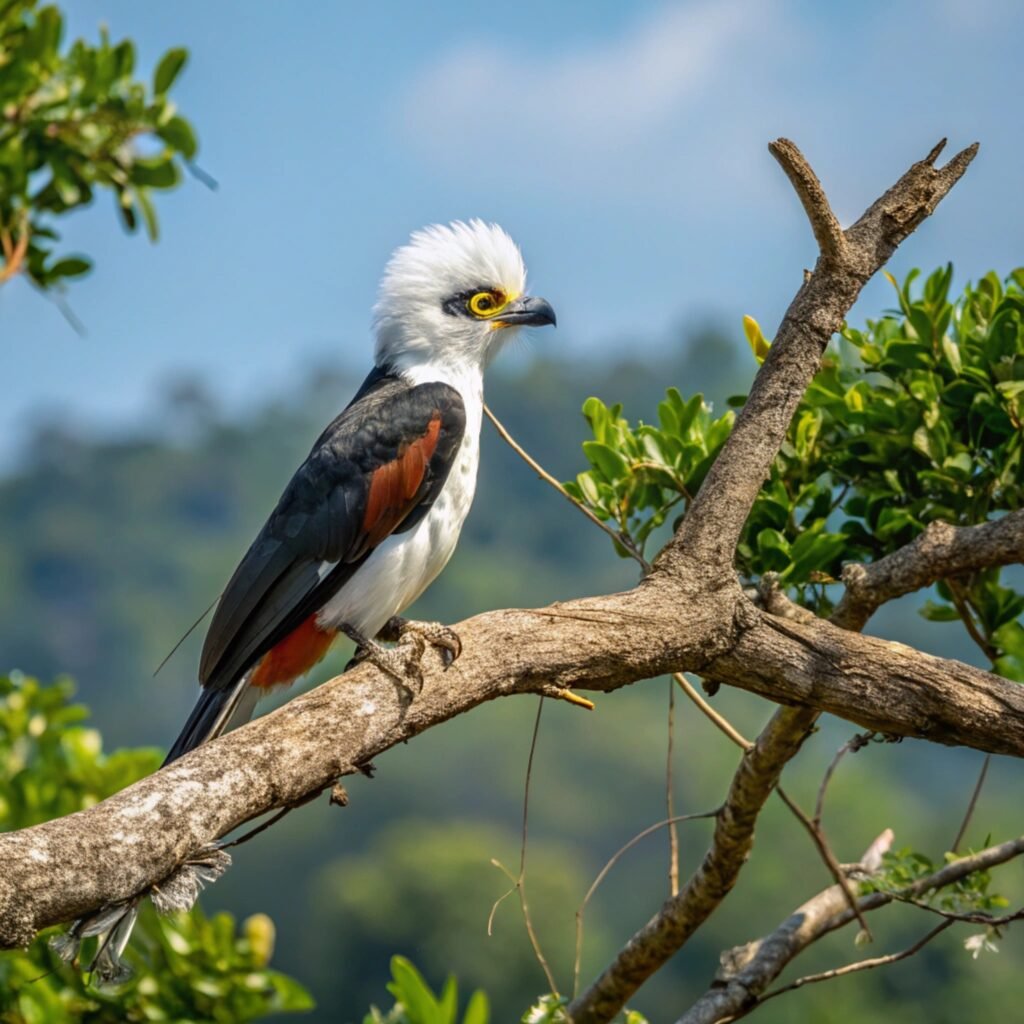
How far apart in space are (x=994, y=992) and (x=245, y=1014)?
181 feet

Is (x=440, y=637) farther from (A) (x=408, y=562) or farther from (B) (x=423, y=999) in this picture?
(A) (x=408, y=562)

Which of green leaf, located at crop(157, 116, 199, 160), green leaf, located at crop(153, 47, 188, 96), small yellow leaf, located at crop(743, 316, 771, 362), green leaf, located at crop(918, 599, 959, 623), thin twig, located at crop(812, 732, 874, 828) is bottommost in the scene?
thin twig, located at crop(812, 732, 874, 828)

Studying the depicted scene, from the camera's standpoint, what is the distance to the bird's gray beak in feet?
17.4

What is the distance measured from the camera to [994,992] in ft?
175

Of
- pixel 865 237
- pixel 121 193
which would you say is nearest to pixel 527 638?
pixel 865 237

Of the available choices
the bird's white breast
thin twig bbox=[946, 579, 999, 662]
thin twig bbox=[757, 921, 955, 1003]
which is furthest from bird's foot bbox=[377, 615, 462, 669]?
thin twig bbox=[946, 579, 999, 662]

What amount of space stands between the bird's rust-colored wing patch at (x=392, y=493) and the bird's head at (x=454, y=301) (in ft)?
2.14

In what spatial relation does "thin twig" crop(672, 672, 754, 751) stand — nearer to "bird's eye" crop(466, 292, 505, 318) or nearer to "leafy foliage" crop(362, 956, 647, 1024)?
"leafy foliage" crop(362, 956, 647, 1024)

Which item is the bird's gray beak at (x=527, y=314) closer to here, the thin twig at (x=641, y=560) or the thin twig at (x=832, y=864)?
the thin twig at (x=641, y=560)

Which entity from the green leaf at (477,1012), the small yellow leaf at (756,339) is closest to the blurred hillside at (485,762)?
the small yellow leaf at (756,339)

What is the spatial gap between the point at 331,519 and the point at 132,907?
79.1 inches

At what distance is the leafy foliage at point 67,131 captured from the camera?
4449 mm

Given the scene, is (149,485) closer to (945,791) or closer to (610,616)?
(945,791)

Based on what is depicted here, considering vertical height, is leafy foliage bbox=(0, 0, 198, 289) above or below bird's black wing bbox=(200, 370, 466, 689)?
above
